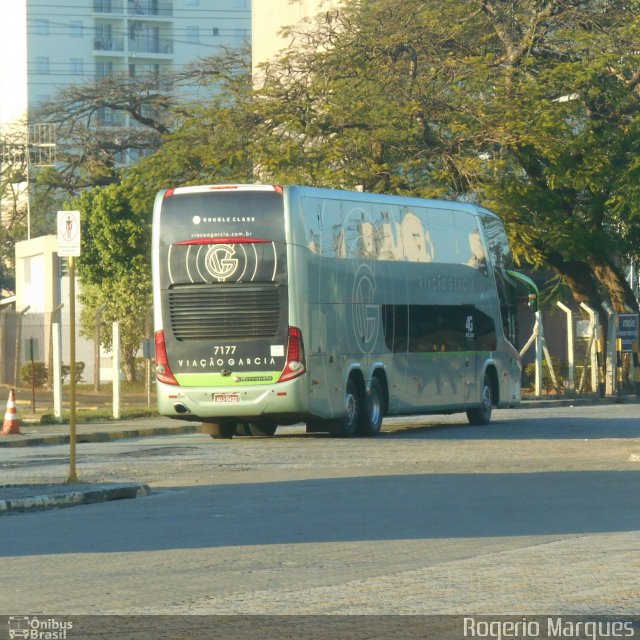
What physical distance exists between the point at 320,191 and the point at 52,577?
1525 centimetres

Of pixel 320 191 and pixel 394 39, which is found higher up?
pixel 394 39

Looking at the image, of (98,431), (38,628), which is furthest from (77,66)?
(38,628)

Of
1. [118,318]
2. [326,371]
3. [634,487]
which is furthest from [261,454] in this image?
[118,318]

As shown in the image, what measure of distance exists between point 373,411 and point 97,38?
329 ft

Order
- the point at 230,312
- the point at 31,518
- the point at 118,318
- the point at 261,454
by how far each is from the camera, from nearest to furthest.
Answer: the point at 31,518 → the point at 261,454 → the point at 230,312 → the point at 118,318

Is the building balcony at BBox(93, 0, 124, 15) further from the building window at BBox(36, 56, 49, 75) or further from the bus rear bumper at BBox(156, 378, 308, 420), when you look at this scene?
the bus rear bumper at BBox(156, 378, 308, 420)

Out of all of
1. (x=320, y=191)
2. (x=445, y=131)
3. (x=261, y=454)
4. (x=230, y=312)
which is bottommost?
(x=261, y=454)

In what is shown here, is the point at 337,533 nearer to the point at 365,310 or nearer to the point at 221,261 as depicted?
the point at 221,261

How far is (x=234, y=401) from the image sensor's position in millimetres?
23859

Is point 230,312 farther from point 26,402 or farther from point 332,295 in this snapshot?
point 26,402

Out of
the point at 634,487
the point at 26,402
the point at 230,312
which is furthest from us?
the point at 26,402

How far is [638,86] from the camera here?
38938 millimetres

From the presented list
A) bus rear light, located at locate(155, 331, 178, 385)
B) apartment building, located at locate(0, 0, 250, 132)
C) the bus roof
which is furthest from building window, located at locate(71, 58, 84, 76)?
bus rear light, located at locate(155, 331, 178, 385)

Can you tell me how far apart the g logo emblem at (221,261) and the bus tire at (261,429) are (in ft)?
12.9
